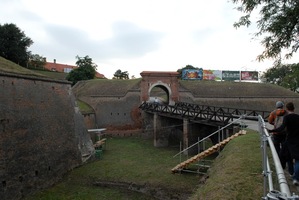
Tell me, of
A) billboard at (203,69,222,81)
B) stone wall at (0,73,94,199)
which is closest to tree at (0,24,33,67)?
stone wall at (0,73,94,199)

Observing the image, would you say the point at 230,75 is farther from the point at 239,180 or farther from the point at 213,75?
the point at 239,180

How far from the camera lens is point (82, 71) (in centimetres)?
3966

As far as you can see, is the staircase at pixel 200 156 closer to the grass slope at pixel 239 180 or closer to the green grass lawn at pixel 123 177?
the green grass lawn at pixel 123 177

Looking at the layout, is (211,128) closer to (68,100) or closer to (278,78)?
(68,100)

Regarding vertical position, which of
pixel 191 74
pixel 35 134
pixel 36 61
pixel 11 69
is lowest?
pixel 35 134

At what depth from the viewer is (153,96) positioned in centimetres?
3712

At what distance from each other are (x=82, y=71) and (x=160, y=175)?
96.1 ft

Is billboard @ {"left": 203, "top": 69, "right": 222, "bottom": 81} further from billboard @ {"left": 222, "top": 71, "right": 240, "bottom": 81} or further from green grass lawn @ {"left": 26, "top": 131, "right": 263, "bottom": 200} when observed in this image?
green grass lawn @ {"left": 26, "top": 131, "right": 263, "bottom": 200}

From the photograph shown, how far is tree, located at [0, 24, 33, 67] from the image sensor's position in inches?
1323

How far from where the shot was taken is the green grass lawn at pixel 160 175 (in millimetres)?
6079

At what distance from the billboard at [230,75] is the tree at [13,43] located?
26.7 m

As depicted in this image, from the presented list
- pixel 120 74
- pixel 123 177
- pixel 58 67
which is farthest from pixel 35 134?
pixel 58 67

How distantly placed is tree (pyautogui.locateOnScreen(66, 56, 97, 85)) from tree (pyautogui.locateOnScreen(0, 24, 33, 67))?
700 centimetres

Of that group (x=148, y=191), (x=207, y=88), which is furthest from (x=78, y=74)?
(x=148, y=191)
